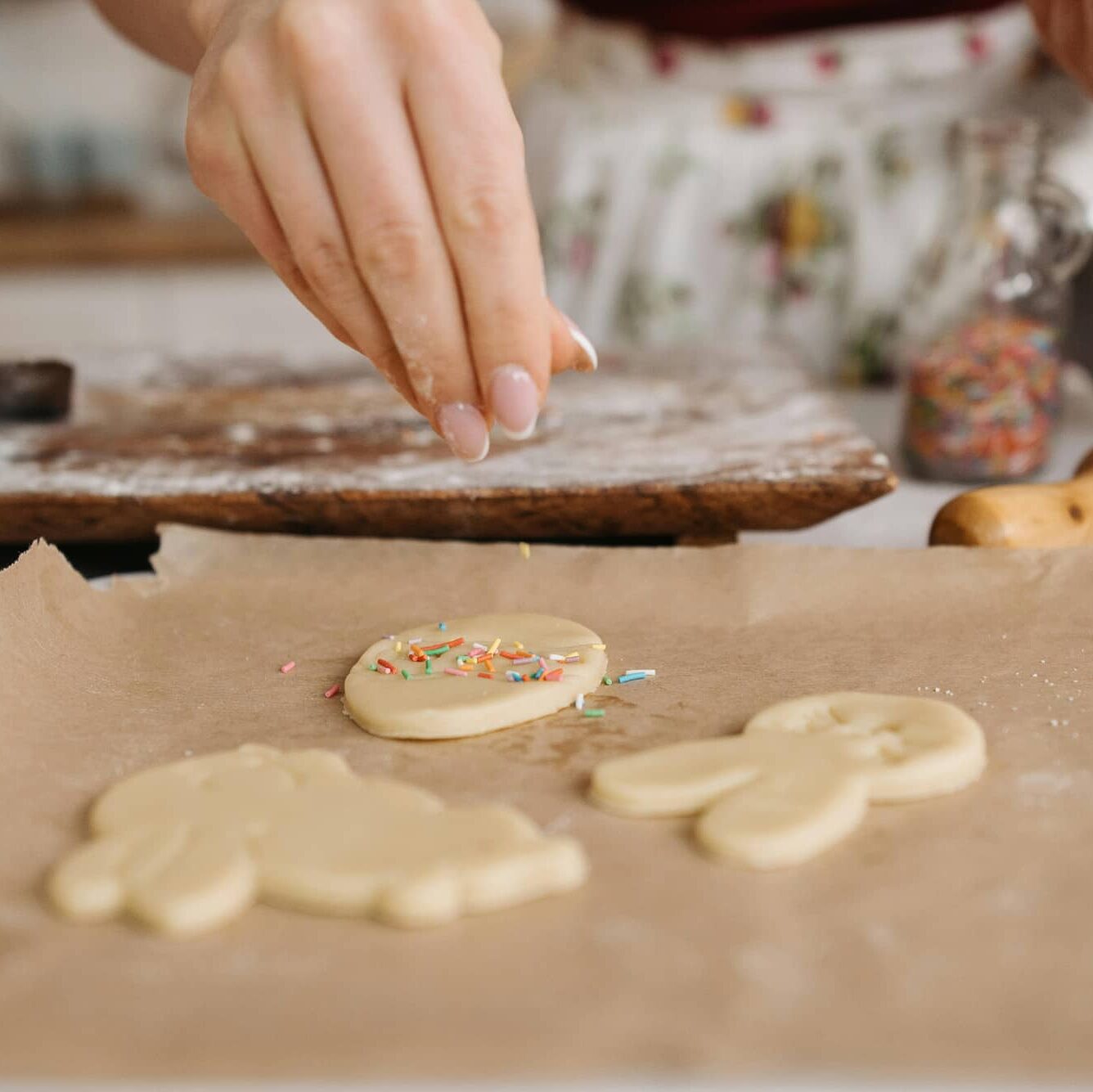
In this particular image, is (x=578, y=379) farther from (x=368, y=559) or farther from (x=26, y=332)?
(x=26, y=332)

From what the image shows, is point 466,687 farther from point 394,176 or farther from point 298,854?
point 394,176

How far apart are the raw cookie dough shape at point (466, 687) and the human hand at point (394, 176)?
157 mm

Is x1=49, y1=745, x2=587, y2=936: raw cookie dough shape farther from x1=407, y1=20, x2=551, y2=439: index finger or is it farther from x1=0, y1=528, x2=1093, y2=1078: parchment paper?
x1=407, y1=20, x2=551, y2=439: index finger

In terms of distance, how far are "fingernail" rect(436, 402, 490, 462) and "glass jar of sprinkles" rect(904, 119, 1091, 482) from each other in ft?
2.07

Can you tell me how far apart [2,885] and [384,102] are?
1.38ft

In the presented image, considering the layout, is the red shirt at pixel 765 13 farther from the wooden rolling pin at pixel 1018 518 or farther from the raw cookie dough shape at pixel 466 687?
the raw cookie dough shape at pixel 466 687

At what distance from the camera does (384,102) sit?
25.0 inches

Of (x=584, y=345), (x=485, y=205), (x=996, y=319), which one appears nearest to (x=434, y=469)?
(x=584, y=345)

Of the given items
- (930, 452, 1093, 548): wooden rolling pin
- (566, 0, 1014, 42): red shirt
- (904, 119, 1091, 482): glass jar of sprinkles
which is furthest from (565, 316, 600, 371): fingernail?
(566, 0, 1014, 42): red shirt

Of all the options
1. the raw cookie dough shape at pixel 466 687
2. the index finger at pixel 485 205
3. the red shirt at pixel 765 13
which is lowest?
the raw cookie dough shape at pixel 466 687

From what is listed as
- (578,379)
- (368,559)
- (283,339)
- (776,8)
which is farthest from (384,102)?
(283,339)

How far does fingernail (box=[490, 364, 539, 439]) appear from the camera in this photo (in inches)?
27.5

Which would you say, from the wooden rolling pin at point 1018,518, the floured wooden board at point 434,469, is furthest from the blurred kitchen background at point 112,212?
the wooden rolling pin at point 1018,518

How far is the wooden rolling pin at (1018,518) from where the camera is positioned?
92 centimetres
